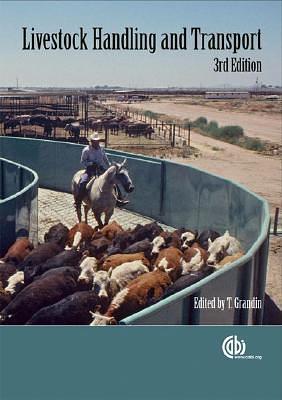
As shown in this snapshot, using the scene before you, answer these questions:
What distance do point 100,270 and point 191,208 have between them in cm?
295

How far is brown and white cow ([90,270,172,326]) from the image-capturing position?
5832 millimetres

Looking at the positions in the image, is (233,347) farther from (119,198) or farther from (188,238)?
(119,198)

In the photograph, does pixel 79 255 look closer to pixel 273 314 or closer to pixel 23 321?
pixel 23 321

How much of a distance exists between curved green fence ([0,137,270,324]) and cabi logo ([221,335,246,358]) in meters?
0.20

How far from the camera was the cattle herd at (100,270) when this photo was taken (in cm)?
589

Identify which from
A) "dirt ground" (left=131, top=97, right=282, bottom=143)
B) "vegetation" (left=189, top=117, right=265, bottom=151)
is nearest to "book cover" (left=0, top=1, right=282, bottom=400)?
"vegetation" (left=189, top=117, right=265, bottom=151)

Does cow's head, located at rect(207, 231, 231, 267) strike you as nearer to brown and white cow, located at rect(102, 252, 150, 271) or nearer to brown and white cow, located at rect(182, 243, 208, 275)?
brown and white cow, located at rect(182, 243, 208, 275)

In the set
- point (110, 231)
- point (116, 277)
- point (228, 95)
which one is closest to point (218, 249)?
point (116, 277)

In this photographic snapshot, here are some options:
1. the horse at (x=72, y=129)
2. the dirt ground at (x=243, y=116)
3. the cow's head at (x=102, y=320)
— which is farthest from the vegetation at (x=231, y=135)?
the cow's head at (x=102, y=320)

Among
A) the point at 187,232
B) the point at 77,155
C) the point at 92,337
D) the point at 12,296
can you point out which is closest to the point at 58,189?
the point at 77,155

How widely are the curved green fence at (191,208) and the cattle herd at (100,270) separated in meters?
0.45

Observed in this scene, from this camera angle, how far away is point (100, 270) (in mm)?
7105

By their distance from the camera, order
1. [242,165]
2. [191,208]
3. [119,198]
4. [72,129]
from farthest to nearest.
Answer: [242,165], [72,129], [119,198], [191,208]

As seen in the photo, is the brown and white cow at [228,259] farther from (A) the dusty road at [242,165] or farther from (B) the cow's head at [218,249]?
(A) the dusty road at [242,165]
